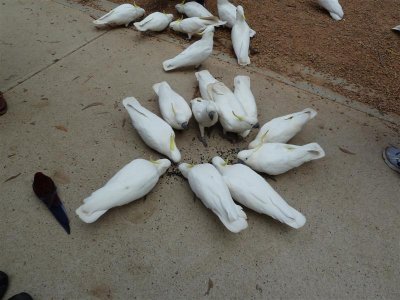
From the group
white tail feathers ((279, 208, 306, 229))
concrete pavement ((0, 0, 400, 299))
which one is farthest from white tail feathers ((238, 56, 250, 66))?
white tail feathers ((279, 208, 306, 229))

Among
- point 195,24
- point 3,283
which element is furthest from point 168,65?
point 3,283

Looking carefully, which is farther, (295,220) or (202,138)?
(202,138)

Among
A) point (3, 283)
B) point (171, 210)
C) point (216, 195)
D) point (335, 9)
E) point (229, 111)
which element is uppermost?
point (335, 9)

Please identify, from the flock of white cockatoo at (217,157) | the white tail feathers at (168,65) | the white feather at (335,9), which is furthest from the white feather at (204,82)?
the white feather at (335,9)

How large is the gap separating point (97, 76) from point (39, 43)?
0.80 meters

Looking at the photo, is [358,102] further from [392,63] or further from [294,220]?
[294,220]

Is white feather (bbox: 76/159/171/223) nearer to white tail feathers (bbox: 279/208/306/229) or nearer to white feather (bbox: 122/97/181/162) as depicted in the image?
white feather (bbox: 122/97/181/162)

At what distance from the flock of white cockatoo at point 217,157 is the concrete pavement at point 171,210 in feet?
0.40

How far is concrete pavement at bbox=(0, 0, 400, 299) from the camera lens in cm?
165

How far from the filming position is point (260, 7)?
3.76 m

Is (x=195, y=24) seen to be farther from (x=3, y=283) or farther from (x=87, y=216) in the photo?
(x=3, y=283)

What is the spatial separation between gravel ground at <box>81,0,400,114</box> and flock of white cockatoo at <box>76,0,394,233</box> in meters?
0.73

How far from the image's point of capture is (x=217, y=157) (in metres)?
2.04

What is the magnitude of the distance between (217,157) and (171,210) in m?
0.43
